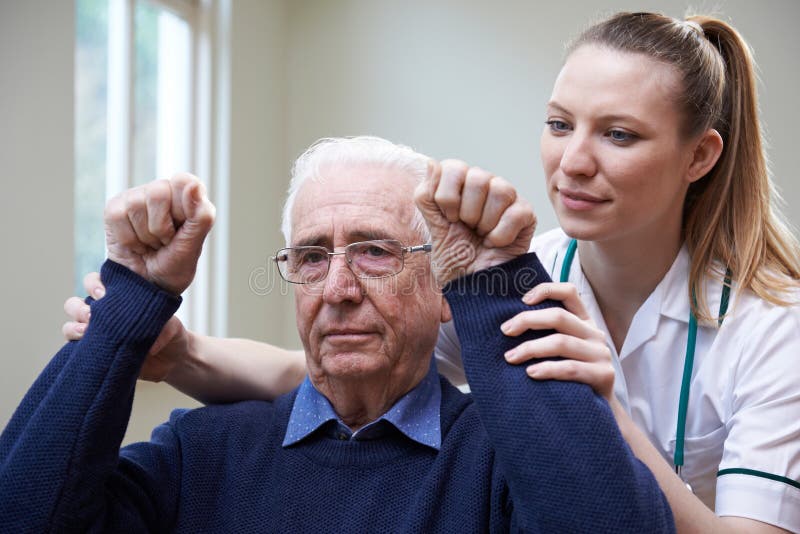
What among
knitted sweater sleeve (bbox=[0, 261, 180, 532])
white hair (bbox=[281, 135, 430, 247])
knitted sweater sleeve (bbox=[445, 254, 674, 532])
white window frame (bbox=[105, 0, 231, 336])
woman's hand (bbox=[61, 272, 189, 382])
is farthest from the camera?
white window frame (bbox=[105, 0, 231, 336])

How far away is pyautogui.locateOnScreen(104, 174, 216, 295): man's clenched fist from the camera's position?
1.18m

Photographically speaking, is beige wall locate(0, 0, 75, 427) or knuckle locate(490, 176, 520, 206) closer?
knuckle locate(490, 176, 520, 206)

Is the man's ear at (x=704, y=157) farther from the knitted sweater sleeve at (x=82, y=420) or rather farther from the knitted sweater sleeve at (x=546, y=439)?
the knitted sweater sleeve at (x=82, y=420)

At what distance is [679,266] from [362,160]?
2.39 ft

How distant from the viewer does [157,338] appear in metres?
1.31

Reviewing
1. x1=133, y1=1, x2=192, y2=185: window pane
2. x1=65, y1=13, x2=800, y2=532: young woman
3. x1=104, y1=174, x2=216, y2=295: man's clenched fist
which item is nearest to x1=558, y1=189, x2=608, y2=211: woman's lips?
x1=65, y1=13, x2=800, y2=532: young woman

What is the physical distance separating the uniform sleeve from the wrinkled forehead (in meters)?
0.68

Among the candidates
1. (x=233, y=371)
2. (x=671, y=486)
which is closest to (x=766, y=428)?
(x=671, y=486)

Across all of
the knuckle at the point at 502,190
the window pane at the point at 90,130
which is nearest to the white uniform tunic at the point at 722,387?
the knuckle at the point at 502,190

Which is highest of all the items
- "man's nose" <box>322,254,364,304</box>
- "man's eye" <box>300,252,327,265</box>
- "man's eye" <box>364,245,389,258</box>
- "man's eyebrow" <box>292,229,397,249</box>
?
"man's eyebrow" <box>292,229,397,249</box>

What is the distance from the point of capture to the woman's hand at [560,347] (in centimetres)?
105

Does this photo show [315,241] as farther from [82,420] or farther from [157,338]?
[82,420]

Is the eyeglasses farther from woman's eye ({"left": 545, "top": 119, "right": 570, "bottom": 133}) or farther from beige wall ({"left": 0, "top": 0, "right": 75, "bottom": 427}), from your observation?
beige wall ({"left": 0, "top": 0, "right": 75, "bottom": 427})

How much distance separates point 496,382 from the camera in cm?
107
